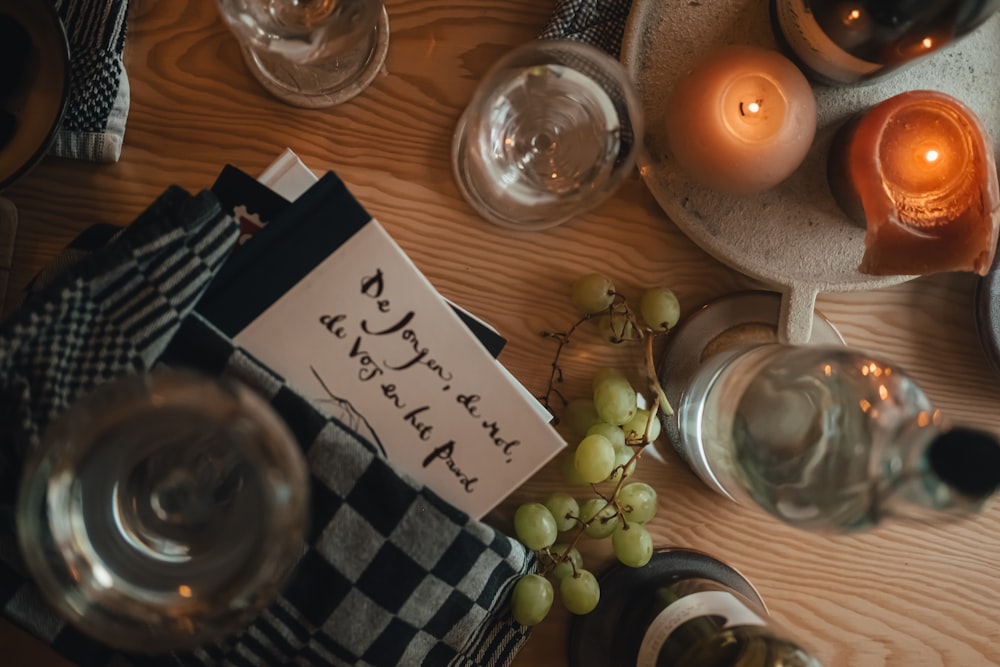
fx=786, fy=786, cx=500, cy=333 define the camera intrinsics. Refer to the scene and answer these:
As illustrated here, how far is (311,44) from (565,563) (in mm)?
403

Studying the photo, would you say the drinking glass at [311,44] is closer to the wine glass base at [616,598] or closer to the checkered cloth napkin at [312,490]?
the checkered cloth napkin at [312,490]

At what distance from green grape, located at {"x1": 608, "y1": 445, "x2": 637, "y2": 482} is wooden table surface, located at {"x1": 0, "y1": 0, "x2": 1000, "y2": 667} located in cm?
5

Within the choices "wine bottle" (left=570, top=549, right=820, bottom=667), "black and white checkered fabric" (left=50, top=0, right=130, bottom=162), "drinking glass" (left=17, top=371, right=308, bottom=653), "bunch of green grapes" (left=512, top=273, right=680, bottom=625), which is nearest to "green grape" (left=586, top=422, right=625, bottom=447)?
"bunch of green grapes" (left=512, top=273, right=680, bottom=625)

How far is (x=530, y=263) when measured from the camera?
588 millimetres

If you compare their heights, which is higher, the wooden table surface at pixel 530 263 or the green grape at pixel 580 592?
the wooden table surface at pixel 530 263

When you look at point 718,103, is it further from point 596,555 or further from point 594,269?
point 596,555

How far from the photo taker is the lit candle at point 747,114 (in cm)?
53

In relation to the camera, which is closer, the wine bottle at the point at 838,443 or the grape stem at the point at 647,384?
the wine bottle at the point at 838,443

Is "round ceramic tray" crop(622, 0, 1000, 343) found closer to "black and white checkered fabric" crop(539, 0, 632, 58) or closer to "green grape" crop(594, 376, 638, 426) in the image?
"black and white checkered fabric" crop(539, 0, 632, 58)

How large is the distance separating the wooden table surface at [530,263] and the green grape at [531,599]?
0.05 m

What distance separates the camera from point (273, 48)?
1.71 feet

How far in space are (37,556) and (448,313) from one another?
271 millimetres

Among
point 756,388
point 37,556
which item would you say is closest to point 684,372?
point 756,388

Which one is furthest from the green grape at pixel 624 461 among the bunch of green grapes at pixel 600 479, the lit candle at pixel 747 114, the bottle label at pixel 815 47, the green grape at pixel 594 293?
the bottle label at pixel 815 47
